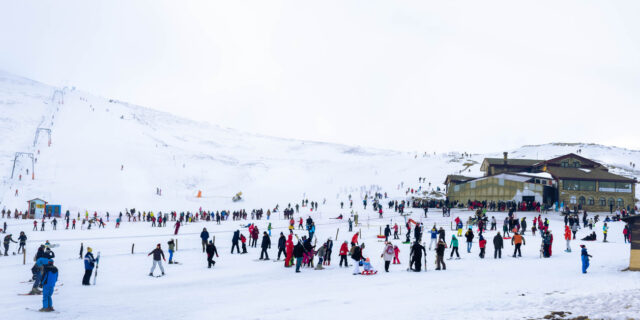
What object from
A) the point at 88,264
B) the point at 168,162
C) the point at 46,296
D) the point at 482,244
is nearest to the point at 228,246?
the point at 88,264

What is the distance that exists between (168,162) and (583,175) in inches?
2602

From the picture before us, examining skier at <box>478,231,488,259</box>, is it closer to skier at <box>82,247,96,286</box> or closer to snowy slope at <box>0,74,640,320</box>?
snowy slope at <box>0,74,640,320</box>

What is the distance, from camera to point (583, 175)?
5844 centimetres

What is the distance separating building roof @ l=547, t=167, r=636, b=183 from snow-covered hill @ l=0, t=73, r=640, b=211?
23257 millimetres

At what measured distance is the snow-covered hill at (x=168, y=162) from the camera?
6912 centimetres

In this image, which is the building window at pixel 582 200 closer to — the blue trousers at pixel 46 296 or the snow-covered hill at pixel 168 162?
the snow-covered hill at pixel 168 162

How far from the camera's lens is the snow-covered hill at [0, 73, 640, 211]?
69.1 metres

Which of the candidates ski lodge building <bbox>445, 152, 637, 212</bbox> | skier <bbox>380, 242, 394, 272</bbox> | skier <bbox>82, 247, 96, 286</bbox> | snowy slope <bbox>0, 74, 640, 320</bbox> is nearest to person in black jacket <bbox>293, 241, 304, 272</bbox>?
snowy slope <bbox>0, 74, 640, 320</bbox>

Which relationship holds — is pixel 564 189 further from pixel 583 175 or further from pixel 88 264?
pixel 88 264

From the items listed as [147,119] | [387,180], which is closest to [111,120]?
[147,119]

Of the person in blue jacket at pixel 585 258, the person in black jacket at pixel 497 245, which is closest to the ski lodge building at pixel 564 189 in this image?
the person in black jacket at pixel 497 245

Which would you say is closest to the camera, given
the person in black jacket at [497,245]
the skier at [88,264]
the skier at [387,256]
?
the skier at [88,264]

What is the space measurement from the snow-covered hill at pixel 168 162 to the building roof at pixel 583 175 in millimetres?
23257

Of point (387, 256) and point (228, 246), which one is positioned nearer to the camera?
point (387, 256)
